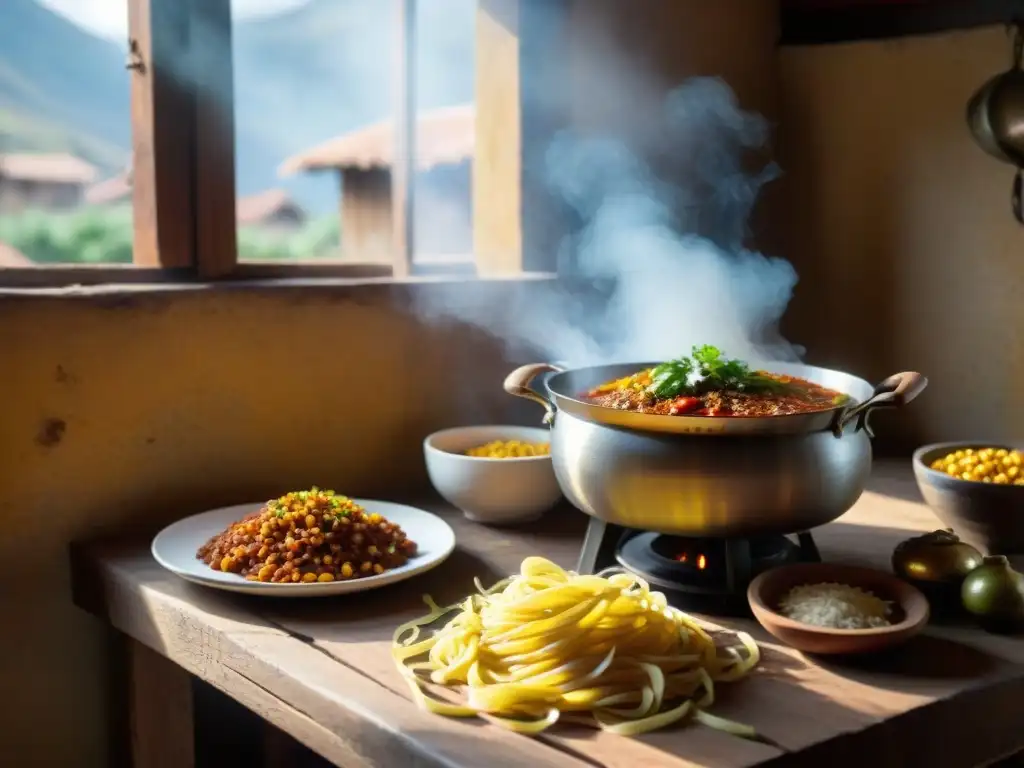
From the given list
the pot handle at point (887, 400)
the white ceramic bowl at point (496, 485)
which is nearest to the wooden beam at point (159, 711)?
the white ceramic bowl at point (496, 485)

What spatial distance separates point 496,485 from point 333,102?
1.00 meters

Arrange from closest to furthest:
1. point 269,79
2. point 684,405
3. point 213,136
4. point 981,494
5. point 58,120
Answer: point 684,405
point 981,494
point 58,120
point 213,136
point 269,79

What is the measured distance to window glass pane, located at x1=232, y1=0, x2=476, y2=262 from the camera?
223cm

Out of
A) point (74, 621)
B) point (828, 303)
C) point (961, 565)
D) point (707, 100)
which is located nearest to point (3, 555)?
point (74, 621)

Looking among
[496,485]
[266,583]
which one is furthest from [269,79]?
[266,583]

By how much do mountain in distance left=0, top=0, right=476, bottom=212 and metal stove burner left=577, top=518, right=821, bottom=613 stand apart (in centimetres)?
105

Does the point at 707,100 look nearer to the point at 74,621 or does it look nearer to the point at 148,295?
the point at 148,295

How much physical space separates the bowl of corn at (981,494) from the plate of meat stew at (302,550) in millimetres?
876

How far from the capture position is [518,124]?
8.28ft

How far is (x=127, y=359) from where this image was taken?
201 cm

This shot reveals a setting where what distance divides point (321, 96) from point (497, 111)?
418 mm

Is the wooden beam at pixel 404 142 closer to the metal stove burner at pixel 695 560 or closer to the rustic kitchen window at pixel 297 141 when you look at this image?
the rustic kitchen window at pixel 297 141

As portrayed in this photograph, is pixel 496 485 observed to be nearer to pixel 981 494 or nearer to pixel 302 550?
pixel 302 550

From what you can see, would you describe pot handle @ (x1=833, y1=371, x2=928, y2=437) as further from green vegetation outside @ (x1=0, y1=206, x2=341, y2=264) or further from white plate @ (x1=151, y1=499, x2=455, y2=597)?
green vegetation outside @ (x1=0, y1=206, x2=341, y2=264)
